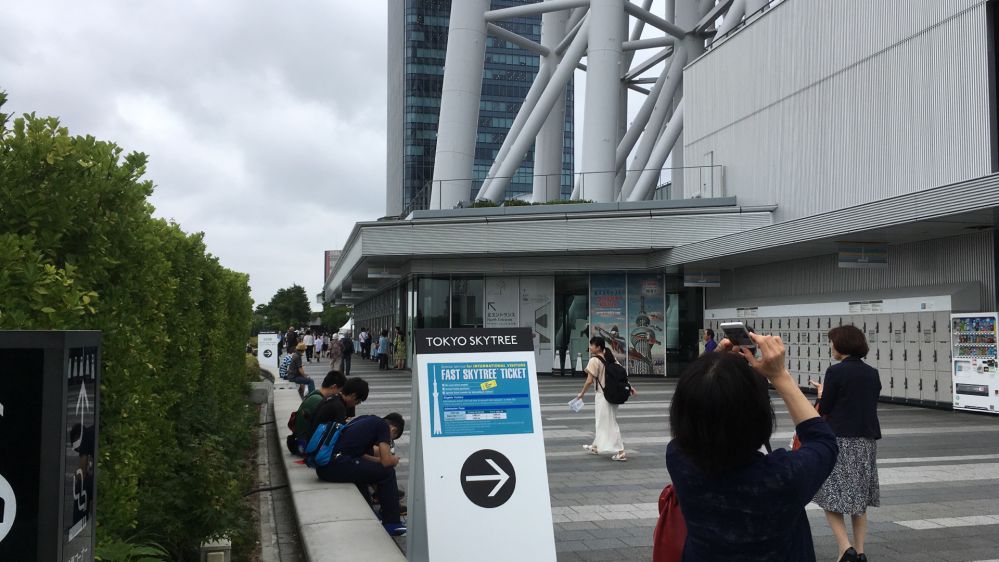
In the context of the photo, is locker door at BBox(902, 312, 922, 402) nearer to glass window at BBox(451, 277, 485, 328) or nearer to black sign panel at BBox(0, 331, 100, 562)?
glass window at BBox(451, 277, 485, 328)

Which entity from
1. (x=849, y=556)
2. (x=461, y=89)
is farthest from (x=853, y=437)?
(x=461, y=89)

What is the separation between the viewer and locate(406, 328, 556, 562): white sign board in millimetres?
5555

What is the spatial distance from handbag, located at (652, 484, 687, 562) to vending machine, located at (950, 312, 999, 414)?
15700 mm

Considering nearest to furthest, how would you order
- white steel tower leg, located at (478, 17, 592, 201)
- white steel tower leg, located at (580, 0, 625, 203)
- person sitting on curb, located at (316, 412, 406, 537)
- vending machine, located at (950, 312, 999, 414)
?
person sitting on curb, located at (316, 412, 406, 537) → vending machine, located at (950, 312, 999, 414) → white steel tower leg, located at (580, 0, 625, 203) → white steel tower leg, located at (478, 17, 592, 201)

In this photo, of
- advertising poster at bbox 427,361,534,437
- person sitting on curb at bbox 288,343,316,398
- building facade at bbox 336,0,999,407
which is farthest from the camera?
person sitting on curb at bbox 288,343,316,398

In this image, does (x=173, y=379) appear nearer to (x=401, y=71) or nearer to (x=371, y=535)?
(x=371, y=535)

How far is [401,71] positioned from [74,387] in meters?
109

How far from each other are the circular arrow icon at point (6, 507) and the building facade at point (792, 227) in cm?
1507

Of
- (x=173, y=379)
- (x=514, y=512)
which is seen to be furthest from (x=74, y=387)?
(x=173, y=379)

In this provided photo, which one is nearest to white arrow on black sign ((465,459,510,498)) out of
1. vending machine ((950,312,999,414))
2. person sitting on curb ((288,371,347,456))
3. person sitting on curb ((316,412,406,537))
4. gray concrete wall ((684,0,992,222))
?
person sitting on curb ((316,412,406,537))

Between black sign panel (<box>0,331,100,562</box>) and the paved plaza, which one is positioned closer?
black sign panel (<box>0,331,100,562</box>)

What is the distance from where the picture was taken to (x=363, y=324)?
63438 mm

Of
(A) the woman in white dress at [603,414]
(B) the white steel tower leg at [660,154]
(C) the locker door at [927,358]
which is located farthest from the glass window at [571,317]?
(A) the woman in white dress at [603,414]

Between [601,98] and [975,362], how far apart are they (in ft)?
56.7
